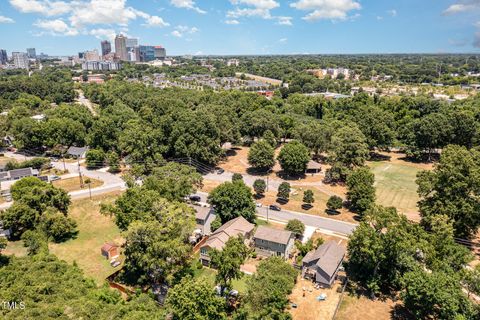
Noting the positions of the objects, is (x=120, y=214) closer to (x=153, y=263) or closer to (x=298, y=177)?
(x=153, y=263)

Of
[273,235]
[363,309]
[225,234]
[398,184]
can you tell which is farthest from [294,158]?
[363,309]

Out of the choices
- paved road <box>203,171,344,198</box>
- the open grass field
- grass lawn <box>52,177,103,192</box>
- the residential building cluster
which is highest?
the residential building cluster

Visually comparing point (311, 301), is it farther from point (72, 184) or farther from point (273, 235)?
point (72, 184)

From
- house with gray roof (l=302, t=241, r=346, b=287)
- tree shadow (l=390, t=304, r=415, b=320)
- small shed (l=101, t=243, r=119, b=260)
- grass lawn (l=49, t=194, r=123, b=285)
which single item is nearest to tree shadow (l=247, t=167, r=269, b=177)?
grass lawn (l=49, t=194, r=123, b=285)

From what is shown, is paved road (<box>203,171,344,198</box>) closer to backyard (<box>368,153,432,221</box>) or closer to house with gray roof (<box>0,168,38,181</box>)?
backyard (<box>368,153,432,221</box>)

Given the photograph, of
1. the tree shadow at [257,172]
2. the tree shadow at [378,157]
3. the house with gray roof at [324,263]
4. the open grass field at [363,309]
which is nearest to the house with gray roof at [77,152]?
the tree shadow at [257,172]

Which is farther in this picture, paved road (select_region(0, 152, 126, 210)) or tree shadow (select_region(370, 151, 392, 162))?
tree shadow (select_region(370, 151, 392, 162))

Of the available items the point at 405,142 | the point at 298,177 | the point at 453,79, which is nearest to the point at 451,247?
the point at 298,177
